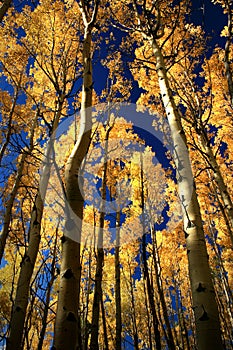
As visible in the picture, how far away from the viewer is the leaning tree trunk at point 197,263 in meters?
1.81

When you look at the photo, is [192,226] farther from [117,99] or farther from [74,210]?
[117,99]

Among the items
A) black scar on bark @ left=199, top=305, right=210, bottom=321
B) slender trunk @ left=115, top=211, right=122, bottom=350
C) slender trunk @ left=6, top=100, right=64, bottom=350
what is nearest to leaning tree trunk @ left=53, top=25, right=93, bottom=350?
slender trunk @ left=6, top=100, right=64, bottom=350

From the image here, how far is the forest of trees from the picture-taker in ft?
7.05

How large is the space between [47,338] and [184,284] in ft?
37.2

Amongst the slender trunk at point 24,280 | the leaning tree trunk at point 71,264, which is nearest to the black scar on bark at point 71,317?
the leaning tree trunk at point 71,264

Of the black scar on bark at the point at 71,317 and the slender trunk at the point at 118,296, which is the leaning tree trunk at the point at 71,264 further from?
the slender trunk at the point at 118,296

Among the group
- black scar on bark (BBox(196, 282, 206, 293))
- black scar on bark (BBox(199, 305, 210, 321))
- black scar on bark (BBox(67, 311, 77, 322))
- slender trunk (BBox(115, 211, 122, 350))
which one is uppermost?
slender trunk (BBox(115, 211, 122, 350))

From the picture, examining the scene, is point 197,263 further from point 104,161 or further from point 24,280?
point 104,161

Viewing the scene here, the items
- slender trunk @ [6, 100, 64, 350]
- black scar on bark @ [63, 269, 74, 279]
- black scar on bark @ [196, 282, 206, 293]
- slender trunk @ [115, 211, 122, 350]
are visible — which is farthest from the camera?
slender trunk @ [115, 211, 122, 350]

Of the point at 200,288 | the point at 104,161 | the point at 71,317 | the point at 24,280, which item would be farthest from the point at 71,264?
the point at 104,161

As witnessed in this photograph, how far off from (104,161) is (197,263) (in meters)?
4.25

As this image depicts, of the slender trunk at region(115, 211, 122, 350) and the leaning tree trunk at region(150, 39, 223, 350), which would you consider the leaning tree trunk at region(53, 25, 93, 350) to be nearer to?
the leaning tree trunk at region(150, 39, 223, 350)

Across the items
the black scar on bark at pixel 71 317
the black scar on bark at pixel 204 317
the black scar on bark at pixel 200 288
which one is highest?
the black scar on bark at pixel 200 288

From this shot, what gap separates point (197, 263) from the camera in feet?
7.02
